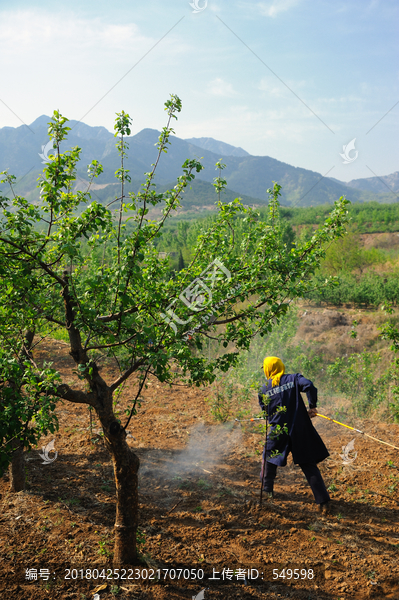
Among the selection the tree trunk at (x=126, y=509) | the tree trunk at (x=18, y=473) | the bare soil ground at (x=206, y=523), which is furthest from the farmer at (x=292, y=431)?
the tree trunk at (x=18, y=473)

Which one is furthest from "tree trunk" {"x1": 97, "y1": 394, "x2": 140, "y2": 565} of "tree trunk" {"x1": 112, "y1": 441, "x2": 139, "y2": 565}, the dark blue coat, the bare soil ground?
the dark blue coat

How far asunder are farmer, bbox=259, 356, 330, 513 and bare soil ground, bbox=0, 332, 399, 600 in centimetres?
31

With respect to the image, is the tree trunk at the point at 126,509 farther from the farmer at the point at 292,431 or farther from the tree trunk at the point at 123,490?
the farmer at the point at 292,431

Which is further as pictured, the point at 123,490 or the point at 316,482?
the point at 316,482

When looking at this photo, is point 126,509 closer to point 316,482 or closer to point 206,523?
point 206,523

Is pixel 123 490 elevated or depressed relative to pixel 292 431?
depressed

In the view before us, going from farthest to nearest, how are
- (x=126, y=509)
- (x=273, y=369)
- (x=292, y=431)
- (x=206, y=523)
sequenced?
(x=273, y=369) → (x=292, y=431) → (x=206, y=523) → (x=126, y=509)

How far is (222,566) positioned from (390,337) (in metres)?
2.87

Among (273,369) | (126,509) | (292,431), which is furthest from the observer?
(273,369)

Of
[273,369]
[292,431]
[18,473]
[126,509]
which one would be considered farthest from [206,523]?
[18,473]

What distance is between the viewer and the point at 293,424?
12.4 ft

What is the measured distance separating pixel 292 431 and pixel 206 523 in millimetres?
1200

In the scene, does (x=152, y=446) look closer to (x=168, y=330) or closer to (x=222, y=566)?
(x=222, y=566)

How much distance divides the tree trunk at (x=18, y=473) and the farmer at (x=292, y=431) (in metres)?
2.40
